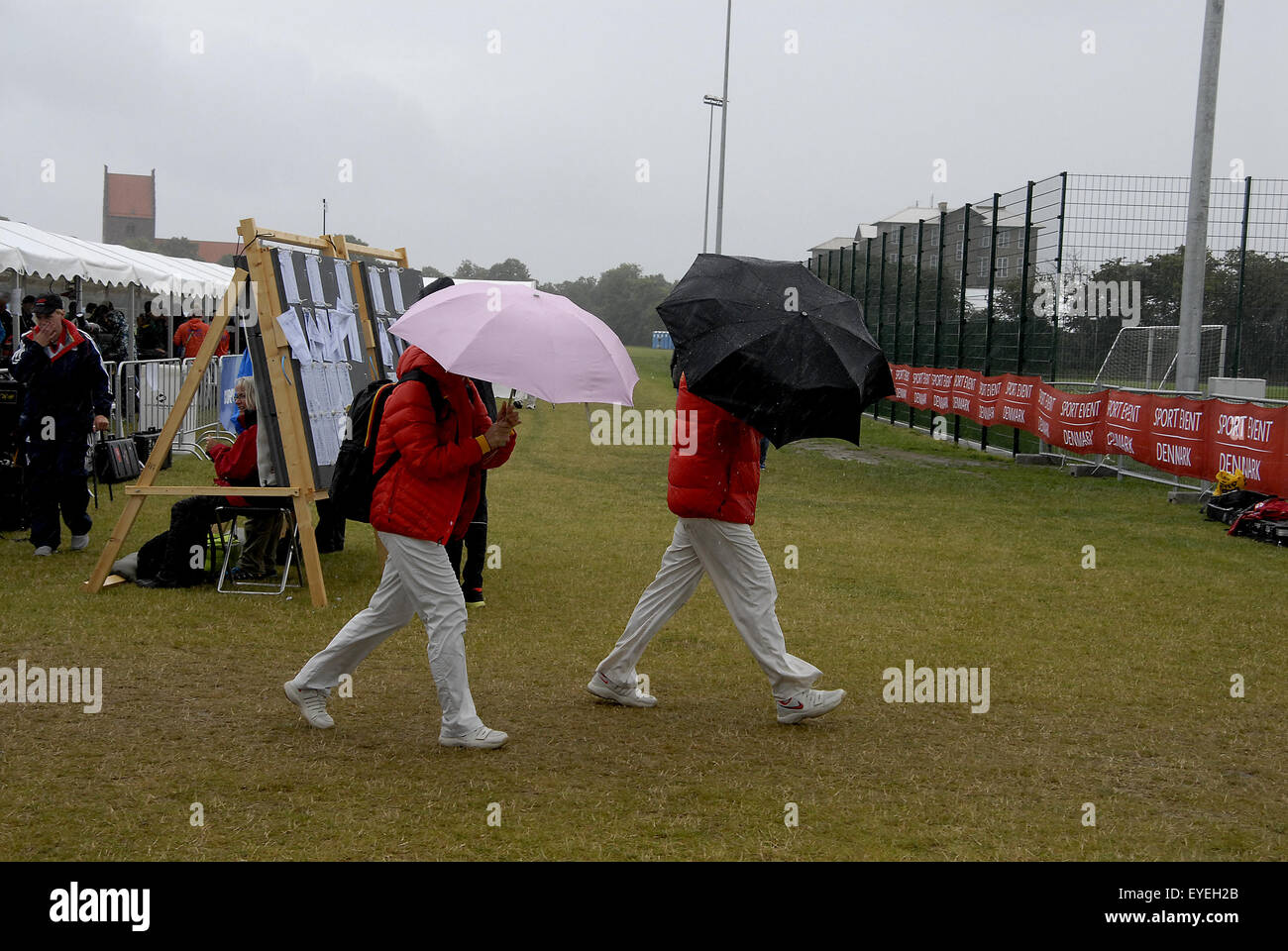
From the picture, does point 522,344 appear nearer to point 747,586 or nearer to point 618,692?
point 747,586

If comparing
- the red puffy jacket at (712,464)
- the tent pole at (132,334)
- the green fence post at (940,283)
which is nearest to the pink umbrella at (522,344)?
the red puffy jacket at (712,464)

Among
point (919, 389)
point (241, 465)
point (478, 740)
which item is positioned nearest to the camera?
point (478, 740)

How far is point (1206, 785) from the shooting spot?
5414mm

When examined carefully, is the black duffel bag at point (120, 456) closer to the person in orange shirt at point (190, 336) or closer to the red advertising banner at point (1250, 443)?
the person in orange shirt at point (190, 336)

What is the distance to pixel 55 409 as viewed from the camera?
1016cm

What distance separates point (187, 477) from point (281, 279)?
7.66 m

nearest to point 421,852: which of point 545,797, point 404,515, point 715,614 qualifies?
point 545,797

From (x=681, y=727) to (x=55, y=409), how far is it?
649 cm

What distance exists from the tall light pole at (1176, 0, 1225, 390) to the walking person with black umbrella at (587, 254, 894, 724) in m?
11.6

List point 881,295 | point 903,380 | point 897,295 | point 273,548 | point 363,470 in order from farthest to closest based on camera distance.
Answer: point 881,295 < point 897,295 < point 903,380 < point 273,548 < point 363,470

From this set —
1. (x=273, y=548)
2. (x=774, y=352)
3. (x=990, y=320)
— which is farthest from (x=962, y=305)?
(x=774, y=352)

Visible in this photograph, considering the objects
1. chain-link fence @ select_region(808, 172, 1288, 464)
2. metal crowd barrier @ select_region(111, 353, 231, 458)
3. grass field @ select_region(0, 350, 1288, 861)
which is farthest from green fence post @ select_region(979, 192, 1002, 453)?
metal crowd barrier @ select_region(111, 353, 231, 458)

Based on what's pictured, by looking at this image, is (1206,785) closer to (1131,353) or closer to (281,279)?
(281,279)

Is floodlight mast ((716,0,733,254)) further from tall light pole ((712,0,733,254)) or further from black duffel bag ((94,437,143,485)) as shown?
black duffel bag ((94,437,143,485))
